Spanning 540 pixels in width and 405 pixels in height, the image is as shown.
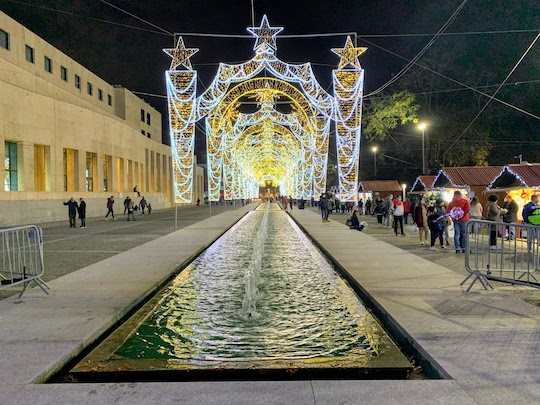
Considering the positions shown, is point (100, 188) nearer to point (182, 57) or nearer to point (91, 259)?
point (182, 57)

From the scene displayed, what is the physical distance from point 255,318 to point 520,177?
1597 cm

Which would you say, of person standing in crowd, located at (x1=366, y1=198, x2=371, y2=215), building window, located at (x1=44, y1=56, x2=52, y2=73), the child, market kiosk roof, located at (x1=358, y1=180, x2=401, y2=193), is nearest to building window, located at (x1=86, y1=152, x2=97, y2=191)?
building window, located at (x1=44, y1=56, x2=52, y2=73)

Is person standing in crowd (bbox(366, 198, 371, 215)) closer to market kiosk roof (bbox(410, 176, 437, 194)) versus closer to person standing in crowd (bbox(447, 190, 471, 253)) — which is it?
market kiosk roof (bbox(410, 176, 437, 194))

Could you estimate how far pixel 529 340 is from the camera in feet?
18.9

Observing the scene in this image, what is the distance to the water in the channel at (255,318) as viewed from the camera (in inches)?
238

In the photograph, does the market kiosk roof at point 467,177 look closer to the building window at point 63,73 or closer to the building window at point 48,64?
the building window at point 48,64

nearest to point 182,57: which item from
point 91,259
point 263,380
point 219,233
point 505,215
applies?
point 219,233

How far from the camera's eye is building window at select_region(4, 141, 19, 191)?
98.1 feet

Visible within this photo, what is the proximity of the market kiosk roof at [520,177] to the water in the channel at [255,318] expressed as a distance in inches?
433

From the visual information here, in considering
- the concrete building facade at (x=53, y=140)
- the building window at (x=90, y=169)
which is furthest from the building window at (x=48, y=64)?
the building window at (x=90, y=169)

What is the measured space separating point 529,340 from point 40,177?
111 feet

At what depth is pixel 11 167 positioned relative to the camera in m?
30.3

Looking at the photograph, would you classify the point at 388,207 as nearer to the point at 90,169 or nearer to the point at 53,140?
the point at 53,140

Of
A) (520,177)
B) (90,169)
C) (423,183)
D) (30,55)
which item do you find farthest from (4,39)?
(520,177)
